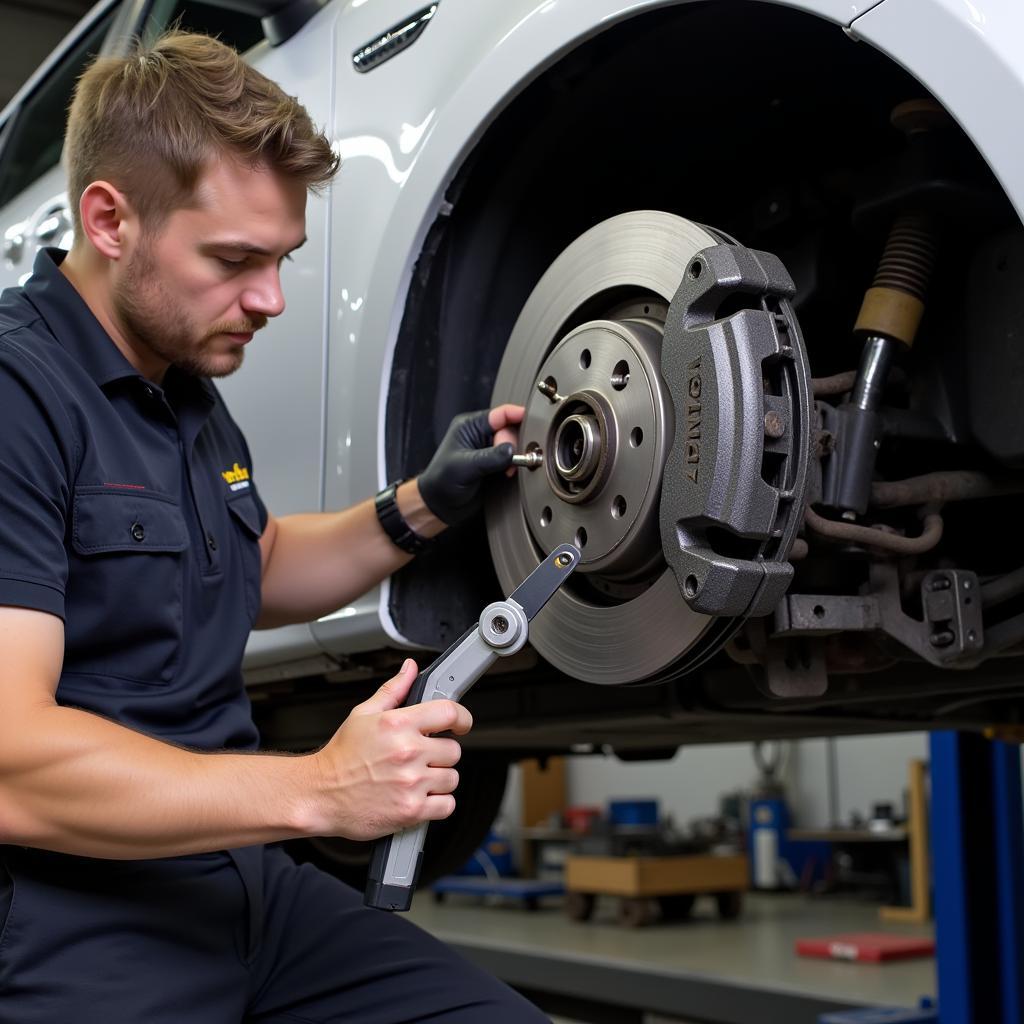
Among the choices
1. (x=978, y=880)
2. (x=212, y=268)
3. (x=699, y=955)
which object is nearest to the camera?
(x=212, y=268)

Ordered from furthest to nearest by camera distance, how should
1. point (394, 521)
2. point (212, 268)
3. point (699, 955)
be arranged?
1. point (699, 955)
2. point (394, 521)
3. point (212, 268)

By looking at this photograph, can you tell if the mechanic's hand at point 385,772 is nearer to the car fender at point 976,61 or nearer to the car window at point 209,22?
the car fender at point 976,61

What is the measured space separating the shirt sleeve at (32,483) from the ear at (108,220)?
131 millimetres

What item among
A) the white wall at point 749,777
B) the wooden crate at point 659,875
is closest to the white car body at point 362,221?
the wooden crate at point 659,875

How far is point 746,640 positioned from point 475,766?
→ 1318mm

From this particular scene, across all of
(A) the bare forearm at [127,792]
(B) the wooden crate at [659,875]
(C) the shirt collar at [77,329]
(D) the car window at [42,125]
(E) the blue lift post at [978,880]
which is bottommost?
(B) the wooden crate at [659,875]

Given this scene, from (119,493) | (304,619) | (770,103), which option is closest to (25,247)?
(304,619)

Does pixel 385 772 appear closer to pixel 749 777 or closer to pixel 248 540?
pixel 248 540

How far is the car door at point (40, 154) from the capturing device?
189cm

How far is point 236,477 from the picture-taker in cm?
119

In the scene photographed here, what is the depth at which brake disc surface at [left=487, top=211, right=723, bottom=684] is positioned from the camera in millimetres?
919

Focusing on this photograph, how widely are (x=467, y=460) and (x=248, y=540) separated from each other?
0.25 metres

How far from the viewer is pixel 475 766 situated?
2229 mm

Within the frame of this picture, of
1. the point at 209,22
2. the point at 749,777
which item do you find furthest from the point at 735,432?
the point at 749,777
